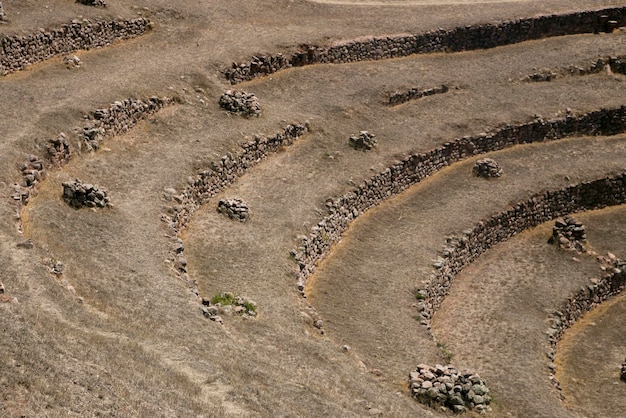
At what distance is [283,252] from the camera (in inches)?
1582

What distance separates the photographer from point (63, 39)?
172 ft

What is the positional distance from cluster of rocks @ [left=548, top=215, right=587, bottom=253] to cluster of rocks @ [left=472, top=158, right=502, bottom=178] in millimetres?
4846

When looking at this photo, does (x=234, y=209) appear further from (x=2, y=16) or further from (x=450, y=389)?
(x=2, y=16)

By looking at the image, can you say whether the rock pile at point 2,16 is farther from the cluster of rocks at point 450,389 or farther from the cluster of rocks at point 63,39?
the cluster of rocks at point 450,389

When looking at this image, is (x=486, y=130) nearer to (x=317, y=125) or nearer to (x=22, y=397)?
(x=317, y=125)

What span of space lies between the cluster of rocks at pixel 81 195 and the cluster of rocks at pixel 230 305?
6.58 meters

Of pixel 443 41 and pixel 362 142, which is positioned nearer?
pixel 362 142

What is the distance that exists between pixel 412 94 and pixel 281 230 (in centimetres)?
2053

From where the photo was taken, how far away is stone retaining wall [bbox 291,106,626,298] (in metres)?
43.2

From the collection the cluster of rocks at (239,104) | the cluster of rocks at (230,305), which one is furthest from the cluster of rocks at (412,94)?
the cluster of rocks at (230,305)

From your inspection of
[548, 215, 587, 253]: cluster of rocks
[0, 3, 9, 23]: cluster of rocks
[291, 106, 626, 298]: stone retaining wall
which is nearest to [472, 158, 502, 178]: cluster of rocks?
[291, 106, 626, 298]: stone retaining wall

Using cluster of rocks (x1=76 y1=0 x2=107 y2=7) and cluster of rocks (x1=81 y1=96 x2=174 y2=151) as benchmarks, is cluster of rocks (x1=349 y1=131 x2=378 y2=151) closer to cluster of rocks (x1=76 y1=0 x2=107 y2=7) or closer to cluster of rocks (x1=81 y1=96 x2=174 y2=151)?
cluster of rocks (x1=81 y1=96 x2=174 y2=151)

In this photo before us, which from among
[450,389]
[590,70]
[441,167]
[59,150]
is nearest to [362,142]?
[441,167]

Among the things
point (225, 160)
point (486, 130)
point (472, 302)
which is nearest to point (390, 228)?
point (472, 302)
